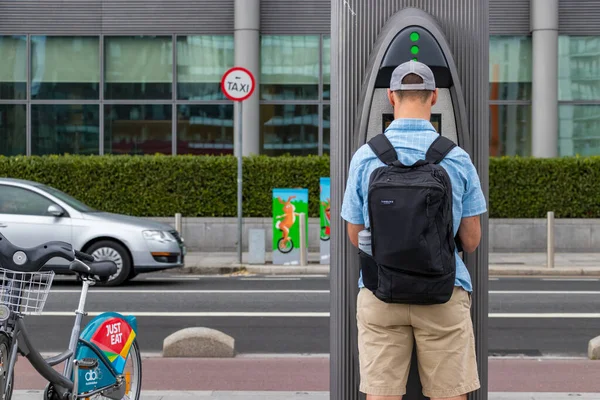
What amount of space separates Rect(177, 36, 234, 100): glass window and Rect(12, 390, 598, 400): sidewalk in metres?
15.6

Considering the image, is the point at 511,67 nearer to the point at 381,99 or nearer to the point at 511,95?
the point at 511,95

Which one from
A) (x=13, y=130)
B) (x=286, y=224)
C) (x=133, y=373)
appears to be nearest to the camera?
(x=133, y=373)

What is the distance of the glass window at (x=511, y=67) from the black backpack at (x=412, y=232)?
1838cm

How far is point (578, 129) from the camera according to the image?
21.6 m

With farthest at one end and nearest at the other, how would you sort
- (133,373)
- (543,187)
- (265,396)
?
(543,187), (265,396), (133,373)

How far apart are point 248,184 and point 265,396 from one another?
13.2 metres

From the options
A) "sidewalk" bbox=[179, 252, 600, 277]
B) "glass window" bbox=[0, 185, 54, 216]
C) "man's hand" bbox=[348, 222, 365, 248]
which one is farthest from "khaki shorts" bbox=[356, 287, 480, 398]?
"sidewalk" bbox=[179, 252, 600, 277]

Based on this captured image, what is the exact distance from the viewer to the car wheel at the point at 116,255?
1383cm

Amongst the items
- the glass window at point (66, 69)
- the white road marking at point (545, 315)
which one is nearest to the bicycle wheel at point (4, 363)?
the white road marking at point (545, 315)

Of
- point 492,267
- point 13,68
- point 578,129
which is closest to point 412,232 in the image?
point 492,267

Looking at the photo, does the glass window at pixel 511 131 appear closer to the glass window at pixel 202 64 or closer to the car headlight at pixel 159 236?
the glass window at pixel 202 64

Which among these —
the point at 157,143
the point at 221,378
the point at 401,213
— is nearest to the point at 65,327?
the point at 221,378

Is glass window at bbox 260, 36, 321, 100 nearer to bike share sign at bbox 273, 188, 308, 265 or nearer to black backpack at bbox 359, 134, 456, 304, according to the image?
bike share sign at bbox 273, 188, 308, 265

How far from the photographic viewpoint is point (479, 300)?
468 centimetres
